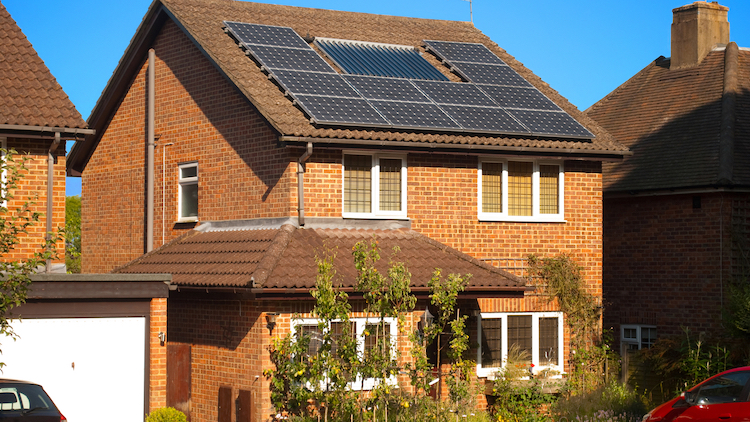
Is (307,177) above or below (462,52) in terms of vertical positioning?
below

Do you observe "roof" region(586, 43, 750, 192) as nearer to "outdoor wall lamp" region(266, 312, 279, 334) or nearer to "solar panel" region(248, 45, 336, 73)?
"solar panel" region(248, 45, 336, 73)

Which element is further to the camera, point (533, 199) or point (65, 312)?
point (533, 199)

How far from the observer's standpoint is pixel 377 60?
2166 cm

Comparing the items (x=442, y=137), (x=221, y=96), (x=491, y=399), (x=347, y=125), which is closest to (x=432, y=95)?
(x=442, y=137)

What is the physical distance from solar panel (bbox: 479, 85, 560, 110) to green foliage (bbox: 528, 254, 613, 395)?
140 inches

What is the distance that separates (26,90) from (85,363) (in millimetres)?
5575

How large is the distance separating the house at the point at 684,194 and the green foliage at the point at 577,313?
1.34 meters

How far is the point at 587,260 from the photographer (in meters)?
20.9

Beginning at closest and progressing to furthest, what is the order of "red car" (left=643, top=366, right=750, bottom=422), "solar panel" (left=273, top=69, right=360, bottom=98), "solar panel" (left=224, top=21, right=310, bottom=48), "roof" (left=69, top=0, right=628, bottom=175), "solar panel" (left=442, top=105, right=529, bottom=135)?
"red car" (left=643, top=366, right=750, bottom=422) → "roof" (left=69, top=0, right=628, bottom=175) → "solar panel" (left=273, top=69, right=360, bottom=98) → "solar panel" (left=442, top=105, right=529, bottom=135) → "solar panel" (left=224, top=21, right=310, bottom=48)

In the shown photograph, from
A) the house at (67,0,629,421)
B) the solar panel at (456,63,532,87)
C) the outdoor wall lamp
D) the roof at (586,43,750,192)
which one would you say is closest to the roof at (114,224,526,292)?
the house at (67,0,629,421)

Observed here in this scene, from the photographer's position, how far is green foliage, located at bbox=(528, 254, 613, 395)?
20078mm

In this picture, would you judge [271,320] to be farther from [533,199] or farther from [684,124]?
[684,124]

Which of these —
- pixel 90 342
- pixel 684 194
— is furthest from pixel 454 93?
pixel 90 342

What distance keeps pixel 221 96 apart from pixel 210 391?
6.31m
